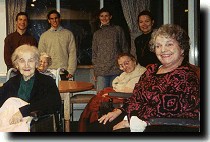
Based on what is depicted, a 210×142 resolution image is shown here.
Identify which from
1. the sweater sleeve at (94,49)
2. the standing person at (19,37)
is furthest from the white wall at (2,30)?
the sweater sleeve at (94,49)

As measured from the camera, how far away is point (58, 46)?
2357 millimetres

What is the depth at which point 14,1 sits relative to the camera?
2.34 m

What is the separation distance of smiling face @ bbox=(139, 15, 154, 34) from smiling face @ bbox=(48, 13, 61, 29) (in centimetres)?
60

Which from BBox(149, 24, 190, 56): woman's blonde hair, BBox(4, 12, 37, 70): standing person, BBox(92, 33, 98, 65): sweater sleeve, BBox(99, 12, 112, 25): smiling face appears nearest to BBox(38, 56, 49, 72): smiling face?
BBox(4, 12, 37, 70): standing person

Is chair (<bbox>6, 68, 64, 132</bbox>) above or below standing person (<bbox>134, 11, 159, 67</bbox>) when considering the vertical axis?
below

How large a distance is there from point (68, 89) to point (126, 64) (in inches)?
18.0

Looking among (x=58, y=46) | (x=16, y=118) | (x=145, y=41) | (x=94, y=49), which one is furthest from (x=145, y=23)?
(x=16, y=118)

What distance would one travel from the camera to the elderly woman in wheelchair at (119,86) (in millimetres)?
2309

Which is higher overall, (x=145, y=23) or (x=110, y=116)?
(x=145, y=23)

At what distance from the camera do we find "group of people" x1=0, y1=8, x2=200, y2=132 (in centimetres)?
224

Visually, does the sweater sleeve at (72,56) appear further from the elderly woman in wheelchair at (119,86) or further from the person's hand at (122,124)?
the person's hand at (122,124)

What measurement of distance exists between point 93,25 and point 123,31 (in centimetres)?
23

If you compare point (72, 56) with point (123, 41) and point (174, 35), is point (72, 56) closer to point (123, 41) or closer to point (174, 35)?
point (123, 41)

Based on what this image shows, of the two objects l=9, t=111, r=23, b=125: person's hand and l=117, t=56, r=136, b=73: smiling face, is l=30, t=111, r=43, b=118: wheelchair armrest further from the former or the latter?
l=117, t=56, r=136, b=73: smiling face
